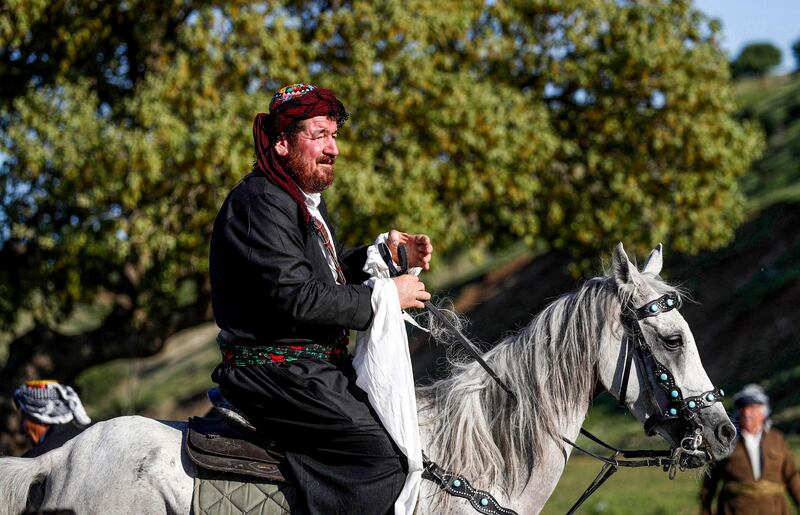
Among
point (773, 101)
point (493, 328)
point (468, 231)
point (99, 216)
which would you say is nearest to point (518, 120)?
point (468, 231)

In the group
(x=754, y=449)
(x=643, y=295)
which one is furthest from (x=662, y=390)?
(x=754, y=449)

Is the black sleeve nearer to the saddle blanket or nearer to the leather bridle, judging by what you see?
the saddle blanket

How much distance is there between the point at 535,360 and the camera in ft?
14.1

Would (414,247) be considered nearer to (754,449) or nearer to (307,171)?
(307,171)

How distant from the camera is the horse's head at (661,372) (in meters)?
4.14

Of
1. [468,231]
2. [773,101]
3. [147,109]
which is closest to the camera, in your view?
[147,109]

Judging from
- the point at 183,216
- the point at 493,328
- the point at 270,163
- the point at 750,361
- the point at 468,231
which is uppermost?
the point at 270,163

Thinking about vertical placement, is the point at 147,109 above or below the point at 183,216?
above

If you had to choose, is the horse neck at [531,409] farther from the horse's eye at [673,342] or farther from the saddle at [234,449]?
the saddle at [234,449]

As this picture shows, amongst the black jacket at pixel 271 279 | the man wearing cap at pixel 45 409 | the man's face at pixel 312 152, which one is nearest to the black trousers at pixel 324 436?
the black jacket at pixel 271 279

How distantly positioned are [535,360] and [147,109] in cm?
1021

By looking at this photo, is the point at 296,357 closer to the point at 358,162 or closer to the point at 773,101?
the point at 358,162

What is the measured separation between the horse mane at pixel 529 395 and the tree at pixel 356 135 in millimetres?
9250

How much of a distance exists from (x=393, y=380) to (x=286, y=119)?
1.25 m
